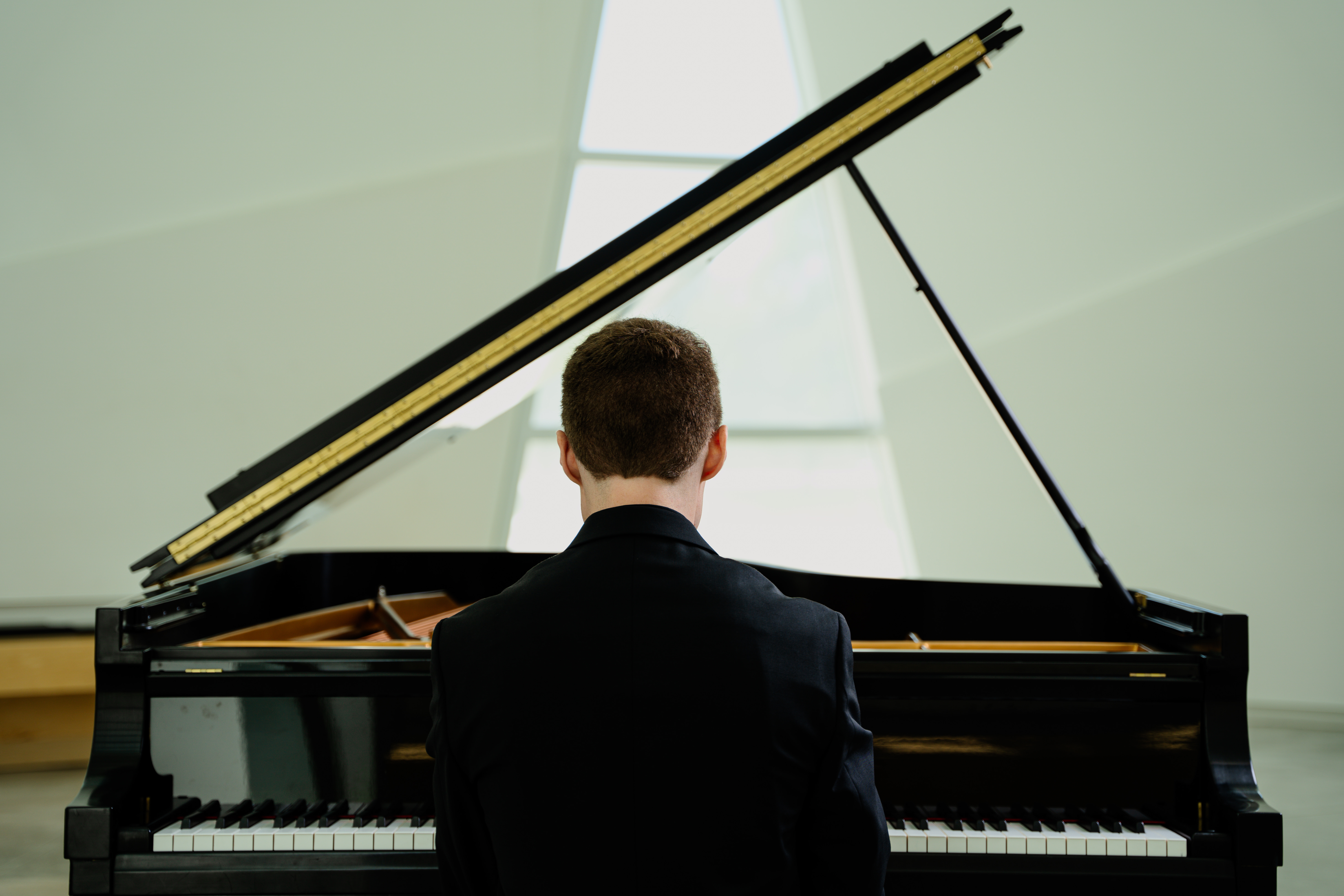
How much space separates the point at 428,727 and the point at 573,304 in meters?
0.97

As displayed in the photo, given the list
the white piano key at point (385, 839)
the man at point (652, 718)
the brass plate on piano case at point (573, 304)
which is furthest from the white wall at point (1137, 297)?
the man at point (652, 718)

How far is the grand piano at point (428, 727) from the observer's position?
5.62 ft

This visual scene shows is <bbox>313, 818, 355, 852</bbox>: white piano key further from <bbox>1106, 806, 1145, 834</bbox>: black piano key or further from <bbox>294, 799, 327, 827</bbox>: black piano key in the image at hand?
<bbox>1106, 806, 1145, 834</bbox>: black piano key

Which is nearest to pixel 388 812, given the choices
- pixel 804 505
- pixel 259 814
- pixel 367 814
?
pixel 367 814

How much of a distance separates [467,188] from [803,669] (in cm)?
534

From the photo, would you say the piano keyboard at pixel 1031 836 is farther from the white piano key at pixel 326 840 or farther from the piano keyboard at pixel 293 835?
the white piano key at pixel 326 840

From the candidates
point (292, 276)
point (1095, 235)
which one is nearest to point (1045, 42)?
point (1095, 235)

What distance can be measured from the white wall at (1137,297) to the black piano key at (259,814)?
15.9 feet

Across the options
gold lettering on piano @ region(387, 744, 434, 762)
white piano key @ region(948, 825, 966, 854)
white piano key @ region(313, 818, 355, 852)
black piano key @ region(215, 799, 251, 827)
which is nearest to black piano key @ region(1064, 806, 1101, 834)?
white piano key @ region(948, 825, 966, 854)

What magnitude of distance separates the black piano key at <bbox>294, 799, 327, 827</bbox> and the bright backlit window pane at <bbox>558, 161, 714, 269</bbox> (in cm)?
499

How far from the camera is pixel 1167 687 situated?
5.90 feet

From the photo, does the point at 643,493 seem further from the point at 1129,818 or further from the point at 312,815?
the point at 1129,818

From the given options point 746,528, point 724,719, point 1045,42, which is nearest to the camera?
point 724,719

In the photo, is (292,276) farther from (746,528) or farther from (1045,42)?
(1045,42)
